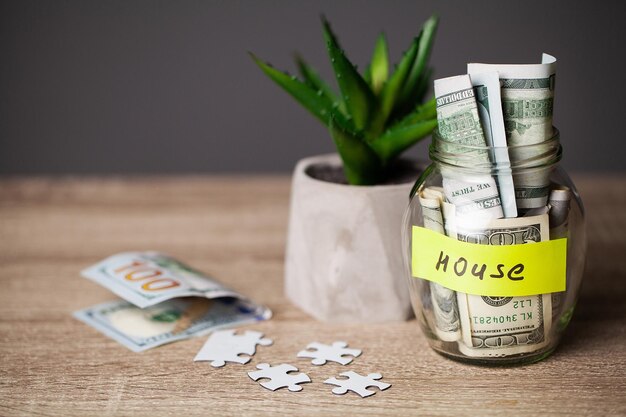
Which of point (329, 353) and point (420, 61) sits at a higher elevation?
point (420, 61)

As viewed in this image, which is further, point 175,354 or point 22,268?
point 22,268

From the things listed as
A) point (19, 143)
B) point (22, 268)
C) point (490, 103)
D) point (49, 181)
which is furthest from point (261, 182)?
point (19, 143)

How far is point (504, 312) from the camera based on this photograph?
3.10ft

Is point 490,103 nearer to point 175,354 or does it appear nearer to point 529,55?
point 175,354

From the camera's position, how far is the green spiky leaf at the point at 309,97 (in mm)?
1103

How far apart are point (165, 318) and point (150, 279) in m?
0.07

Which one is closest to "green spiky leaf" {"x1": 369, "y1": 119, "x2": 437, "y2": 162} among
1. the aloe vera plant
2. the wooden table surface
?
the aloe vera plant

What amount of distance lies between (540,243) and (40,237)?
0.89 meters

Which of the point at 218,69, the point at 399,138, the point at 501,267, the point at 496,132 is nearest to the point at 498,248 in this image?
the point at 501,267

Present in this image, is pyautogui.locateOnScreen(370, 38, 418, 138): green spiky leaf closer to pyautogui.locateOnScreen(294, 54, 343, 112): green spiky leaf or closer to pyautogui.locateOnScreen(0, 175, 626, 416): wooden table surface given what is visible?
pyautogui.locateOnScreen(294, 54, 343, 112): green spiky leaf

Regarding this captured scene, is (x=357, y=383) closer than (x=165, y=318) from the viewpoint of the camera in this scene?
Yes

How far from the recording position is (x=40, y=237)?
1.46m

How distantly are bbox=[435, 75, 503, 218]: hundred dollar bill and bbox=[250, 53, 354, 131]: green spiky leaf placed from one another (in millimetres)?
199

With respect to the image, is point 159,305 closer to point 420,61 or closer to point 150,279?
point 150,279
